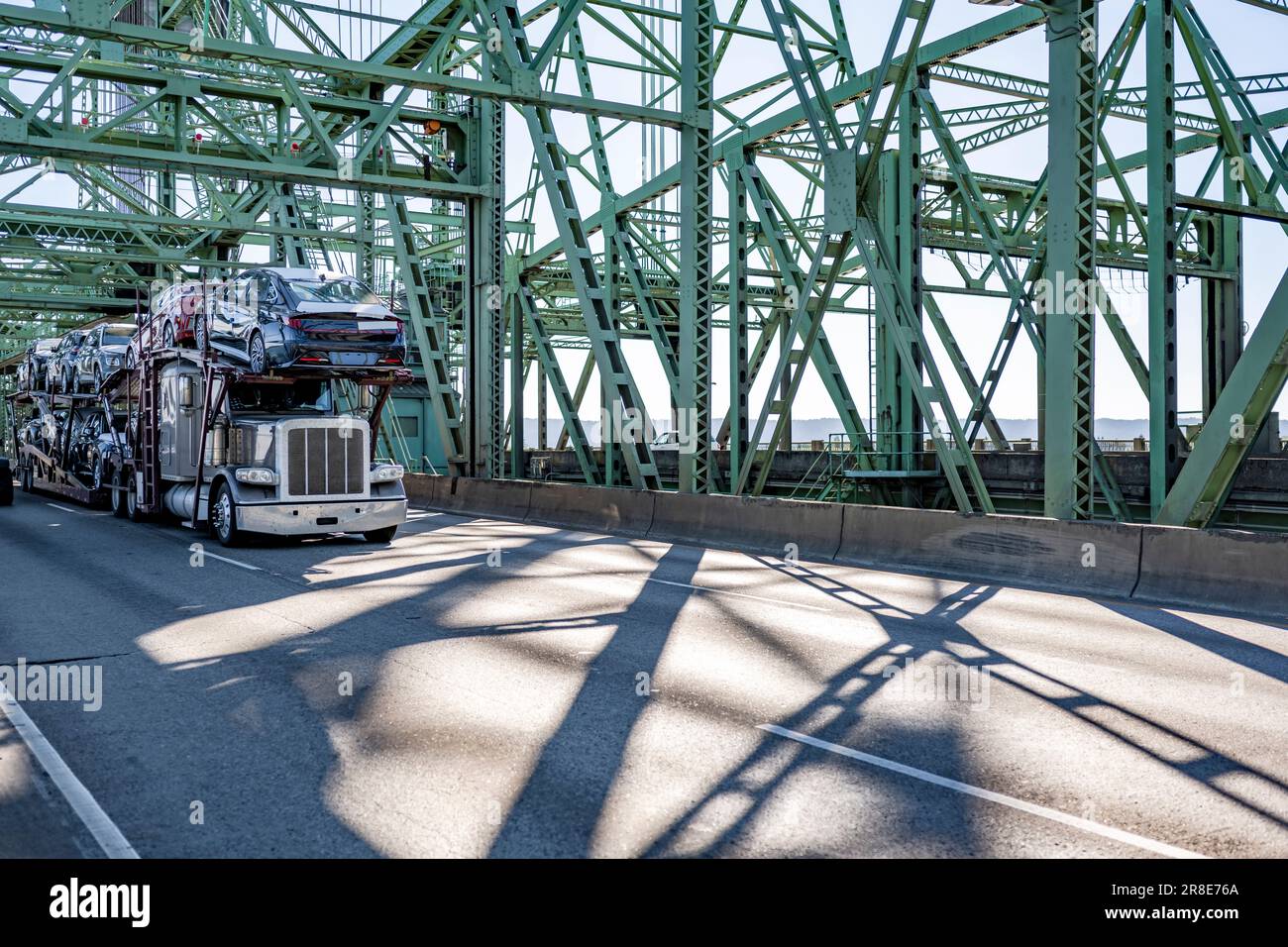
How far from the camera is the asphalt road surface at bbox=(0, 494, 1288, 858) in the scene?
15.1 feet

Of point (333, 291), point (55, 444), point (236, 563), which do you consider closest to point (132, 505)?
point (333, 291)

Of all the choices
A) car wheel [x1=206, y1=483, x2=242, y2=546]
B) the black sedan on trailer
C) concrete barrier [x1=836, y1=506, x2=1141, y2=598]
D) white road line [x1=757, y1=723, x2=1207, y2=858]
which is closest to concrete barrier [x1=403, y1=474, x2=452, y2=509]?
car wheel [x1=206, y1=483, x2=242, y2=546]

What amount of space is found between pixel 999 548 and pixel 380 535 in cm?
932

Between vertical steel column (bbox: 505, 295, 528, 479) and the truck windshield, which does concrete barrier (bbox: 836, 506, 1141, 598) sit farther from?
vertical steel column (bbox: 505, 295, 528, 479)

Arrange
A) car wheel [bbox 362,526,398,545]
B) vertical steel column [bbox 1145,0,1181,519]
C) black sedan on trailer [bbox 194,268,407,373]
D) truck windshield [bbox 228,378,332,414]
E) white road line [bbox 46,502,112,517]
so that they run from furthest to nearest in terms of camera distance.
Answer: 1. white road line [bbox 46,502,112,517]
2. truck windshield [bbox 228,378,332,414]
3. car wheel [bbox 362,526,398,545]
4. black sedan on trailer [bbox 194,268,407,373]
5. vertical steel column [bbox 1145,0,1181,519]

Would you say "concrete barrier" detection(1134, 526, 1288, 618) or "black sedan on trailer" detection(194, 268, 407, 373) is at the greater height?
"black sedan on trailer" detection(194, 268, 407, 373)

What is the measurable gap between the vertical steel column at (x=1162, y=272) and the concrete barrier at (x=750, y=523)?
416 cm

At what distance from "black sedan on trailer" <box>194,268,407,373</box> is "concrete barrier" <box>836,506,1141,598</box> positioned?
736 centimetres
